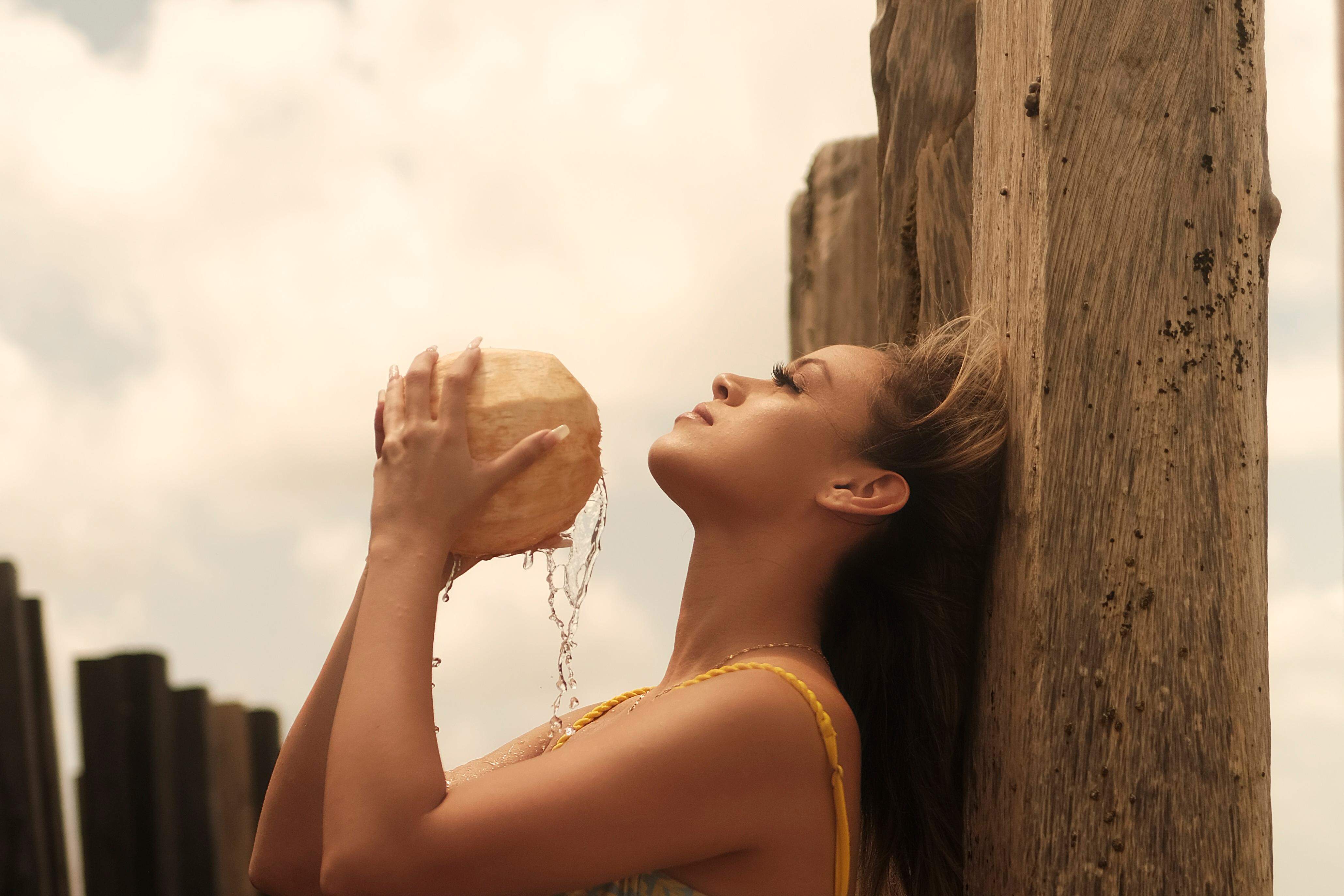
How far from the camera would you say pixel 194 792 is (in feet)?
14.8

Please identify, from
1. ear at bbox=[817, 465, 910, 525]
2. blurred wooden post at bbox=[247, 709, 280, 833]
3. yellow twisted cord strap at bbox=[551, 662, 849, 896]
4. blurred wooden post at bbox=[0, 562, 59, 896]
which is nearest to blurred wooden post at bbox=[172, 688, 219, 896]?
blurred wooden post at bbox=[247, 709, 280, 833]

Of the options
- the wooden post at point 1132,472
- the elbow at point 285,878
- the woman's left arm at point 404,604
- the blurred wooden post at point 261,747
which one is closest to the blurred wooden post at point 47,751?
the blurred wooden post at point 261,747

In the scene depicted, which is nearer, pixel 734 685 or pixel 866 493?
pixel 734 685

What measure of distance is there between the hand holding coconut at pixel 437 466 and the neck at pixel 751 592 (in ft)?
1.39

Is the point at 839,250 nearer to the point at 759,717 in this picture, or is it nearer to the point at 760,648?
the point at 760,648

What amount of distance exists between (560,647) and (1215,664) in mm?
1258

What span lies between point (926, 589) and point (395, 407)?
3.61 feet

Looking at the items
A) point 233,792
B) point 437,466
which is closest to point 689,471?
point 437,466

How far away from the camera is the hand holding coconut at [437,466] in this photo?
6.79 ft

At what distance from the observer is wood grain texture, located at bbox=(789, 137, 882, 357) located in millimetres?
4531

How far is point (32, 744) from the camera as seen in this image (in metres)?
4.12

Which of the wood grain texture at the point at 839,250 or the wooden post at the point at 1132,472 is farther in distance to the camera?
the wood grain texture at the point at 839,250

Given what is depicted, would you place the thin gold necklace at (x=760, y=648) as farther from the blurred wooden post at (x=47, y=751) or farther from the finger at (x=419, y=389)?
the blurred wooden post at (x=47, y=751)

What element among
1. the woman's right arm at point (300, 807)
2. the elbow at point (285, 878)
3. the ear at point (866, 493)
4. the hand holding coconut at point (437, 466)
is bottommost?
the elbow at point (285, 878)
